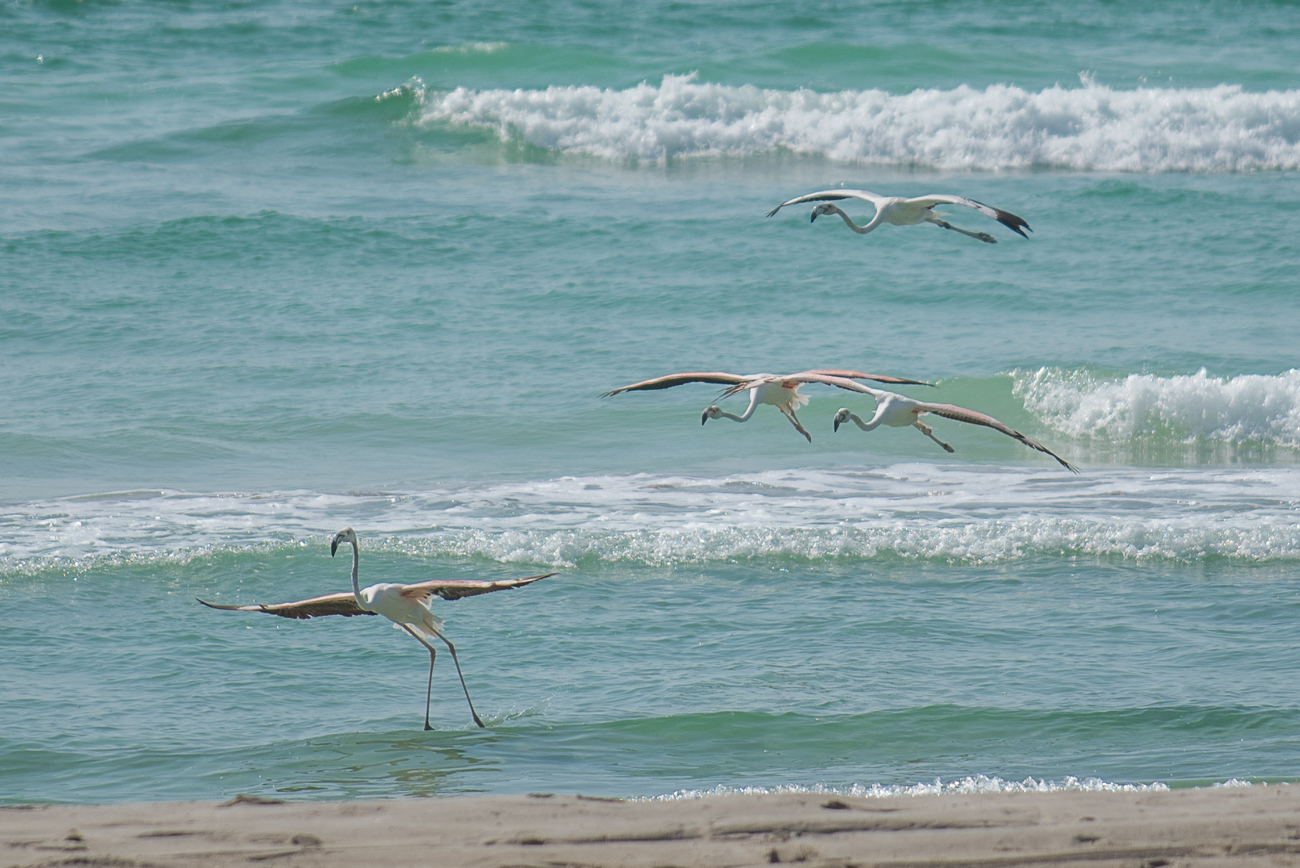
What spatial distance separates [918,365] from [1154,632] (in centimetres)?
775

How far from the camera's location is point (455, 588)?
675 cm

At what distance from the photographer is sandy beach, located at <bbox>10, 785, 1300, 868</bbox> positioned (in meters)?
5.37

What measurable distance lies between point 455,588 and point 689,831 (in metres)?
1.74

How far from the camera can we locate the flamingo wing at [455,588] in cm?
609

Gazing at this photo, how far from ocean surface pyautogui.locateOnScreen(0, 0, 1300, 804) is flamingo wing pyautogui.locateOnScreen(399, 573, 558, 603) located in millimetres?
759

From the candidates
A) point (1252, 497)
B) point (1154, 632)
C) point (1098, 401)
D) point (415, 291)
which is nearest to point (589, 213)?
point (415, 291)

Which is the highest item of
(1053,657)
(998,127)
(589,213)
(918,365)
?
(998,127)

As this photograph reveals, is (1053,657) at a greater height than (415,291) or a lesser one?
lesser

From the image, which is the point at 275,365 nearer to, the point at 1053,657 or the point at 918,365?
the point at 918,365

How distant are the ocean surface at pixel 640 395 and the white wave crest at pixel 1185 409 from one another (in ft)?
0.15

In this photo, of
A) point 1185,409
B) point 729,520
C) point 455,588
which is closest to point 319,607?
point 455,588

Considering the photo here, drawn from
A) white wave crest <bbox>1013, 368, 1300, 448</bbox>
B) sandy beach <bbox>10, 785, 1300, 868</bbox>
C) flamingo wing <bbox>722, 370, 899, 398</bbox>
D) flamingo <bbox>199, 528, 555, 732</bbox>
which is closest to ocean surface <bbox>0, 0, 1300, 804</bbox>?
white wave crest <bbox>1013, 368, 1300, 448</bbox>

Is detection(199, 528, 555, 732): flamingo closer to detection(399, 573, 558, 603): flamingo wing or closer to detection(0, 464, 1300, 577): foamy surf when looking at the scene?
detection(399, 573, 558, 603): flamingo wing

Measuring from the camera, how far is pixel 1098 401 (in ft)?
49.0
